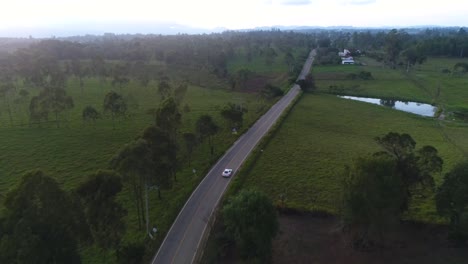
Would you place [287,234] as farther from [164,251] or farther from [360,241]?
[164,251]

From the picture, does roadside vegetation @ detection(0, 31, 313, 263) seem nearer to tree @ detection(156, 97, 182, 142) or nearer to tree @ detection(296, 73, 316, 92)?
tree @ detection(156, 97, 182, 142)

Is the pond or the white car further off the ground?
the white car

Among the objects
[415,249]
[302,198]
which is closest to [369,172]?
[415,249]

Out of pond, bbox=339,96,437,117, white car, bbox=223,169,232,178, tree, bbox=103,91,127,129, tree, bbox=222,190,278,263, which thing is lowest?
pond, bbox=339,96,437,117

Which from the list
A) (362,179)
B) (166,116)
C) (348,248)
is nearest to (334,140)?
(166,116)

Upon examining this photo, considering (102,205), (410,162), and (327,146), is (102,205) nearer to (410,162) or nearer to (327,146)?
(410,162)

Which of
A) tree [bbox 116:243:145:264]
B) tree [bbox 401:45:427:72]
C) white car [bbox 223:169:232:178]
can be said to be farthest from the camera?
tree [bbox 401:45:427:72]

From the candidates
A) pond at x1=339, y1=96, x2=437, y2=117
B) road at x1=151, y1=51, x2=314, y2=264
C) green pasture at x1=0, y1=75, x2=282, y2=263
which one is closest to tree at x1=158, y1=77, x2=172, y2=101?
green pasture at x1=0, y1=75, x2=282, y2=263
